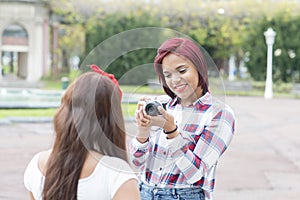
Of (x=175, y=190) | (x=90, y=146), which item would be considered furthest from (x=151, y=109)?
(x=175, y=190)

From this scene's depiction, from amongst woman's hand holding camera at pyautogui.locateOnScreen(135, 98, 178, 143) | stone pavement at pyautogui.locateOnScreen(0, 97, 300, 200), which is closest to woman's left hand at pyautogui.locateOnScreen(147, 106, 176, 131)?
woman's hand holding camera at pyautogui.locateOnScreen(135, 98, 178, 143)

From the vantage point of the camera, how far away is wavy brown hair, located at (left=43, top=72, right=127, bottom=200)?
1.79 m

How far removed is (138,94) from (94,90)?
338 mm

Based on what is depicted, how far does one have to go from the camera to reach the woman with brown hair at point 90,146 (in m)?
1.79

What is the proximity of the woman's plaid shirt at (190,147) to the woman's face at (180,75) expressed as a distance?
84 millimetres

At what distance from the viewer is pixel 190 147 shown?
7.06 feet

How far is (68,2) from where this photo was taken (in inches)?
1286

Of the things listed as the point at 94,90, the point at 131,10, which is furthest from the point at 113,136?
the point at 131,10

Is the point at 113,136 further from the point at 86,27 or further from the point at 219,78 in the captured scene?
the point at 86,27

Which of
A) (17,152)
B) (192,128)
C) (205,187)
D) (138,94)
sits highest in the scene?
(138,94)

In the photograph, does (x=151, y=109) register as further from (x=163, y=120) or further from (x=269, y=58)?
(x=269, y=58)

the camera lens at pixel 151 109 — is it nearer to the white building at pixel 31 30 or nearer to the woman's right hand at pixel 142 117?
the woman's right hand at pixel 142 117

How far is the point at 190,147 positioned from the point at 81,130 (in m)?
0.53

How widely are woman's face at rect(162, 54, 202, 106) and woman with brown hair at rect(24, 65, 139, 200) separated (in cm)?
34
